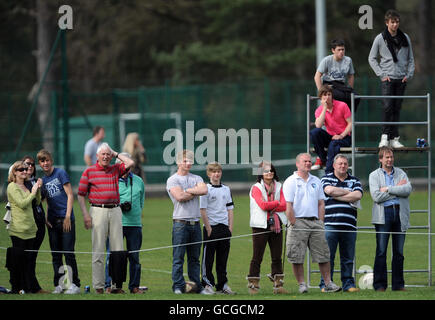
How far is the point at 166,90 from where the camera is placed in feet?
95.9

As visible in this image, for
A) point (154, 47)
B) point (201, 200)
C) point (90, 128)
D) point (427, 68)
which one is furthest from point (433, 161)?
point (201, 200)

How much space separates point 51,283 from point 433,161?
63.8 ft

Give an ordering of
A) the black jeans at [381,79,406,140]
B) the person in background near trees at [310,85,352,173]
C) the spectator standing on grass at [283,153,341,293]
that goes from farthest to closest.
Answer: the black jeans at [381,79,406,140] → the person in background near trees at [310,85,352,173] → the spectator standing on grass at [283,153,341,293]

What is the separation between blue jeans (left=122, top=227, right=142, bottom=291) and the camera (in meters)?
11.0

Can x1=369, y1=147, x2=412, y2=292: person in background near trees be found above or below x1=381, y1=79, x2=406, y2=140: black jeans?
below

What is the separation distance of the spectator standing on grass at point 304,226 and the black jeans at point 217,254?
84 cm

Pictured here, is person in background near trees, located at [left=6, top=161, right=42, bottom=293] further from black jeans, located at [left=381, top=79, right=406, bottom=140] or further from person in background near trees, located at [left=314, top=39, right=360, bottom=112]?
black jeans, located at [left=381, top=79, right=406, bottom=140]

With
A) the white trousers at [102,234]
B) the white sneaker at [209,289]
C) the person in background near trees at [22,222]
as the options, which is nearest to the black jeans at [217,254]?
the white sneaker at [209,289]

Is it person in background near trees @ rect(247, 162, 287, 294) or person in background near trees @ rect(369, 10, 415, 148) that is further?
person in background near trees @ rect(369, 10, 415, 148)

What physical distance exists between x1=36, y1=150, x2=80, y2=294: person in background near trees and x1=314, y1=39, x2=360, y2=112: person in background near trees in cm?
396

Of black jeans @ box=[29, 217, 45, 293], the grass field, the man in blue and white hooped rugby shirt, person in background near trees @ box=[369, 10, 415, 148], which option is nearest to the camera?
the grass field

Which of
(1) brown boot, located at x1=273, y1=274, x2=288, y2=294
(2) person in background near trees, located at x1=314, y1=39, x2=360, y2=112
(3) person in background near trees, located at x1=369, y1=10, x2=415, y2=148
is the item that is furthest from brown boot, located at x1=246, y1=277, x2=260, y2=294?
(2) person in background near trees, located at x1=314, y1=39, x2=360, y2=112

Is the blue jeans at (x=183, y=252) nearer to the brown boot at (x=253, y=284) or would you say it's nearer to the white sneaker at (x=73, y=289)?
the brown boot at (x=253, y=284)

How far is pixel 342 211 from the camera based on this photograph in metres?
11.2
